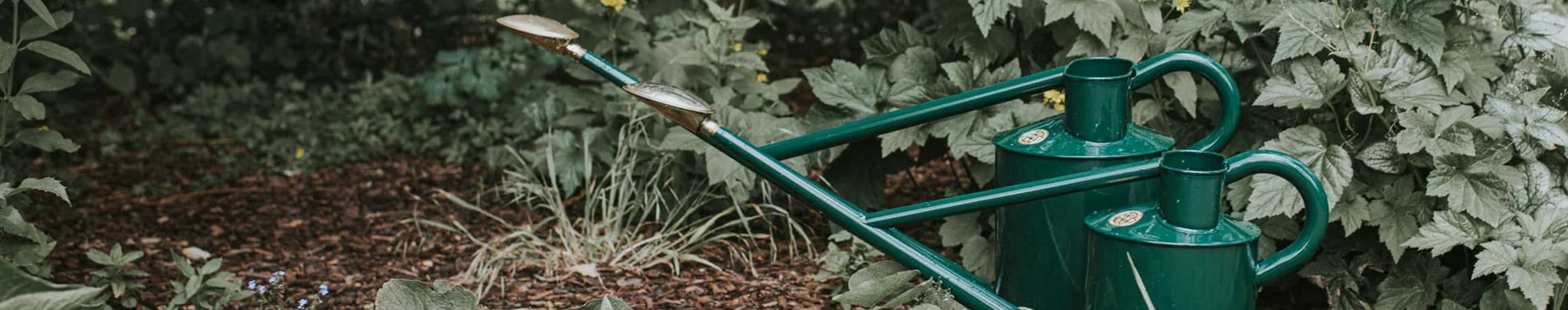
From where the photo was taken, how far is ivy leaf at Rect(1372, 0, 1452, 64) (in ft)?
7.85

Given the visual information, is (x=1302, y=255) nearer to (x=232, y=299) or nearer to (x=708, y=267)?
(x=708, y=267)

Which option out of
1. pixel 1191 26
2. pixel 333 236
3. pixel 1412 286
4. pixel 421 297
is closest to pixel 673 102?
pixel 421 297

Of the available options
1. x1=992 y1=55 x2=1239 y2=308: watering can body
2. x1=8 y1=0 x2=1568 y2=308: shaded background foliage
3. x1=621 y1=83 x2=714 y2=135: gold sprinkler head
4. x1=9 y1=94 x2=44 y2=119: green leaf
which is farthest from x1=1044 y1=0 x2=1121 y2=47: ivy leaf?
x1=9 y1=94 x2=44 y2=119: green leaf

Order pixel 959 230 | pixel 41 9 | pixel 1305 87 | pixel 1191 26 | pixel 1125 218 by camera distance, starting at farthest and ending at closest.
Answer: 1. pixel 959 230
2. pixel 1191 26
3. pixel 1305 87
4. pixel 41 9
5. pixel 1125 218

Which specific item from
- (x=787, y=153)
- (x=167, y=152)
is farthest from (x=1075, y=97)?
(x=167, y=152)

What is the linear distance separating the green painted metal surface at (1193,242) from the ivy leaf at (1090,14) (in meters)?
0.73

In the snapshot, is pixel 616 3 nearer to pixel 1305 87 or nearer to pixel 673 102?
pixel 673 102

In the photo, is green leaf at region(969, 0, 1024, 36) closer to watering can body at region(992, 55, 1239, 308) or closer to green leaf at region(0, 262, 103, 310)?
watering can body at region(992, 55, 1239, 308)

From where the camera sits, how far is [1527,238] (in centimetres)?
223

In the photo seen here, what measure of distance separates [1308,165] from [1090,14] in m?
0.49

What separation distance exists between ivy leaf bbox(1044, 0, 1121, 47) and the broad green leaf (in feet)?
1.52

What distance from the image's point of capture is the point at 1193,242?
175cm

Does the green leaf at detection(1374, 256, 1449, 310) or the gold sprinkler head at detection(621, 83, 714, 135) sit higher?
the gold sprinkler head at detection(621, 83, 714, 135)

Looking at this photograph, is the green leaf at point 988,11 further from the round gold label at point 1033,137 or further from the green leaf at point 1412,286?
the green leaf at point 1412,286
